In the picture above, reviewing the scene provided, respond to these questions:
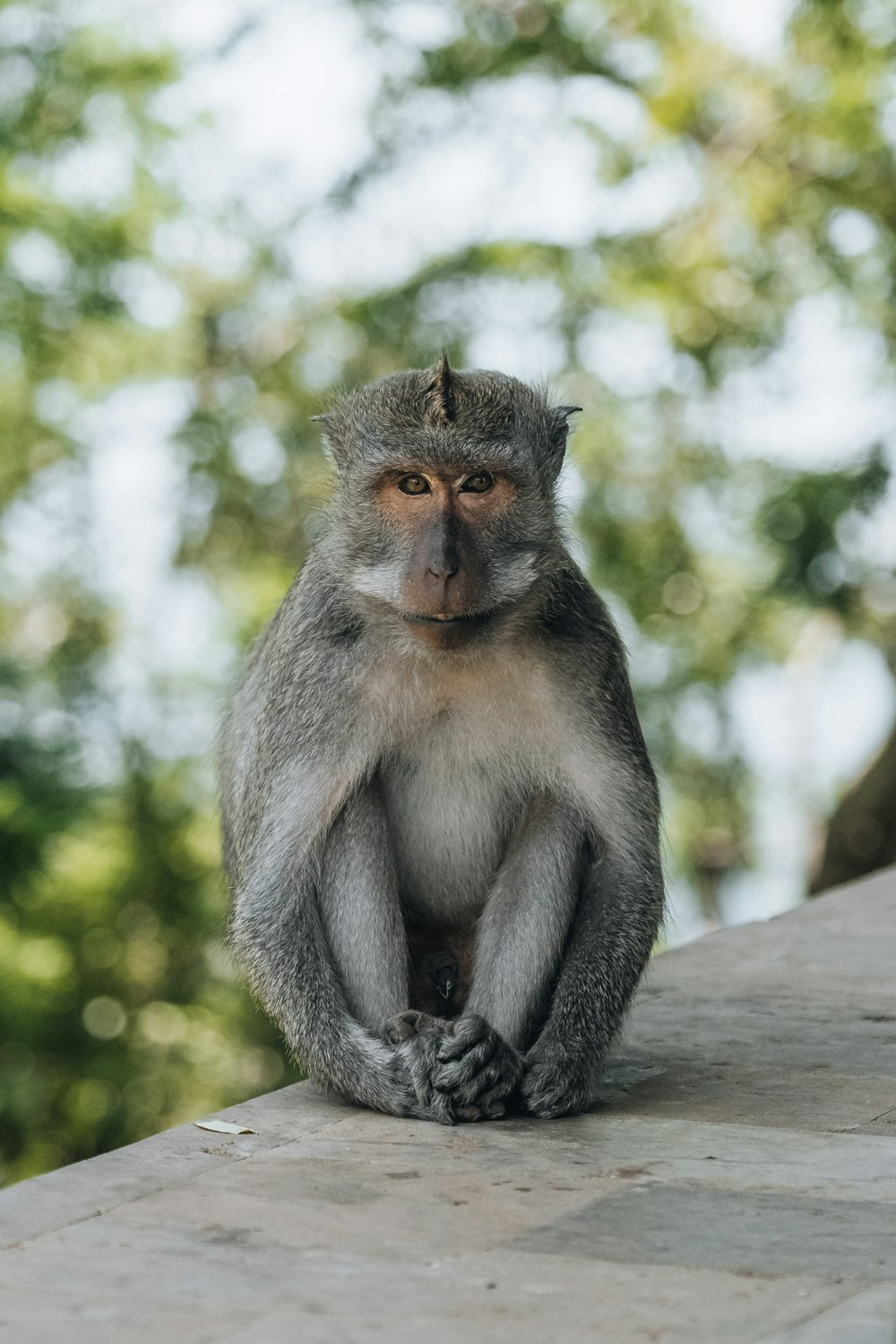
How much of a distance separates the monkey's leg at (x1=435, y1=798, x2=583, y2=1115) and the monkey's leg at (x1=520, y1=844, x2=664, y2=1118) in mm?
59

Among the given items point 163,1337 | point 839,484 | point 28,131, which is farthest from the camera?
point 28,131

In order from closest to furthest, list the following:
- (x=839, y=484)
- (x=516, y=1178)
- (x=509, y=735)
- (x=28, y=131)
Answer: (x=516, y=1178) → (x=509, y=735) → (x=839, y=484) → (x=28, y=131)

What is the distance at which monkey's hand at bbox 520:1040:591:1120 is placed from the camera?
182 inches

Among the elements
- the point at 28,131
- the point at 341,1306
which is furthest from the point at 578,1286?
the point at 28,131

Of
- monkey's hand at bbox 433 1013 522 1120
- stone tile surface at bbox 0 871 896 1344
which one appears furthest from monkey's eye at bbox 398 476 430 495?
stone tile surface at bbox 0 871 896 1344

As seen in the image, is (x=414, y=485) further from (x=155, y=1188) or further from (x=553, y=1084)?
(x=155, y=1188)

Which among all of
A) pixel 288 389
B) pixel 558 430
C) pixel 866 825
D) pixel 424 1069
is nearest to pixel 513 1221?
pixel 424 1069

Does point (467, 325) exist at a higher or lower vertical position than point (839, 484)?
higher

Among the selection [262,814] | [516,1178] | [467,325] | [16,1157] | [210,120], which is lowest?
[16,1157]

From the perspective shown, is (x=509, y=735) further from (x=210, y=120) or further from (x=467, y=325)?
(x=210, y=120)

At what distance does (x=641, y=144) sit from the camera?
48.0 ft

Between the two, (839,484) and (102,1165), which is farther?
(839,484)

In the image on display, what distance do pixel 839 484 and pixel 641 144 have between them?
5.10 metres

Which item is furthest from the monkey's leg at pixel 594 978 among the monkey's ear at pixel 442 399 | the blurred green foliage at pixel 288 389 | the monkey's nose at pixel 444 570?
the blurred green foliage at pixel 288 389
